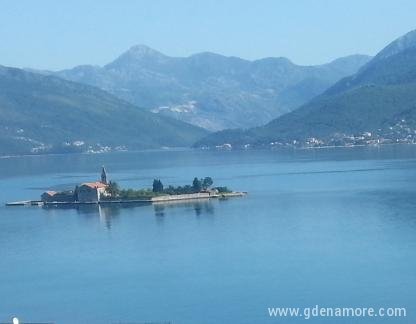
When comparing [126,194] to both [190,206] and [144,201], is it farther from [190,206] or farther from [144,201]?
[190,206]

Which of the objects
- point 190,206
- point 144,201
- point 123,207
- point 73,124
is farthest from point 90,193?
point 73,124

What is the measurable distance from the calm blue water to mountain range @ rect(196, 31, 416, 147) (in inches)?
2830

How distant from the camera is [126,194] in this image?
55062 millimetres

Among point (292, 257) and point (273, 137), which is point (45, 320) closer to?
point (292, 257)

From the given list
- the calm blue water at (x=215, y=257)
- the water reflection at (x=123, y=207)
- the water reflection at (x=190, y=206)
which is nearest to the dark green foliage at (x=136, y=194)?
the water reflection at (x=123, y=207)

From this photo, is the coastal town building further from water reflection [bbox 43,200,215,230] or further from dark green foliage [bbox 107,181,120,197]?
water reflection [bbox 43,200,215,230]

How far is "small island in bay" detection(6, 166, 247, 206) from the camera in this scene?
54562 millimetres

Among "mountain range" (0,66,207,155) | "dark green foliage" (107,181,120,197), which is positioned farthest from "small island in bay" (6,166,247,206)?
"mountain range" (0,66,207,155)

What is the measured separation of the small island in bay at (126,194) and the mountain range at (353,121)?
70.9 m

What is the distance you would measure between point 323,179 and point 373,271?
117 ft

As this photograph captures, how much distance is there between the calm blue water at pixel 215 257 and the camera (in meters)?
27.3

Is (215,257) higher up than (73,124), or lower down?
lower down

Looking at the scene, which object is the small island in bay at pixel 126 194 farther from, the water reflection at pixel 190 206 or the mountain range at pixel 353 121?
the mountain range at pixel 353 121

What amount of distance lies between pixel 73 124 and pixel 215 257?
147 metres
